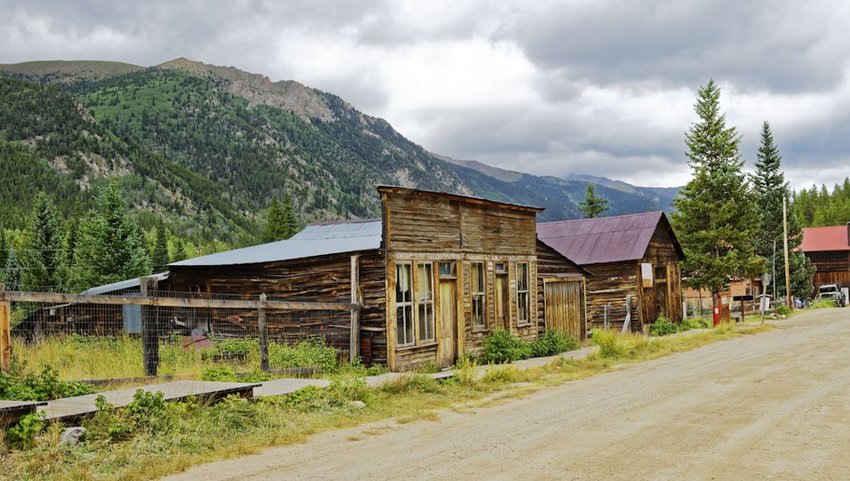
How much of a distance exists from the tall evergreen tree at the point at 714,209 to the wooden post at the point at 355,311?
28115 mm

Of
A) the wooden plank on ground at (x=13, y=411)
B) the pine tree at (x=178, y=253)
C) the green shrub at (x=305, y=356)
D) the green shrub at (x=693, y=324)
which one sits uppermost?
the pine tree at (x=178, y=253)

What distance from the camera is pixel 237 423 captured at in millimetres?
9922

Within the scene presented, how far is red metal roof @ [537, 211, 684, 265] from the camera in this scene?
3300 centimetres

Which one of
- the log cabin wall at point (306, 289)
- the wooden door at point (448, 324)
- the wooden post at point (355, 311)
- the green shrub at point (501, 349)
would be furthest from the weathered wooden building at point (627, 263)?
the wooden post at point (355, 311)

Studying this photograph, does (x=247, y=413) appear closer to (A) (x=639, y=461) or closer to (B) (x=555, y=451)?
(B) (x=555, y=451)

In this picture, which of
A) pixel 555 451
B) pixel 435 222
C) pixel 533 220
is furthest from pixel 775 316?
pixel 555 451

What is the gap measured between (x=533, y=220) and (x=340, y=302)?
823cm

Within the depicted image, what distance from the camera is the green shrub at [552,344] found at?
22.4 meters

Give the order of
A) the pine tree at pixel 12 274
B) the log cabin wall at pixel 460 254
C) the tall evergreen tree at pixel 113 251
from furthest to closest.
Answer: the pine tree at pixel 12 274 < the tall evergreen tree at pixel 113 251 < the log cabin wall at pixel 460 254

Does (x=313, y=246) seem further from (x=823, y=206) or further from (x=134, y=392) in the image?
(x=823, y=206)

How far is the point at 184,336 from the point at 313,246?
4.70m

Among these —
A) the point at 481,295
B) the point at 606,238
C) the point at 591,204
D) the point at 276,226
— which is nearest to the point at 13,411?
the point at 481,295

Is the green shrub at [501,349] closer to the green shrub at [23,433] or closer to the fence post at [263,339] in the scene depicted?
the fence post at [263,339]

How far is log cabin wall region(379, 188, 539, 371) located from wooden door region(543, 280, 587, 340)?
1.68 m
